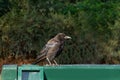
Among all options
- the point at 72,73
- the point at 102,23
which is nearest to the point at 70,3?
the point at 102,23

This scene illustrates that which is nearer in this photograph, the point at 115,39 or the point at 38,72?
the point at 38,72

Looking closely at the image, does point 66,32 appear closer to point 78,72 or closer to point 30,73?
point 78,72

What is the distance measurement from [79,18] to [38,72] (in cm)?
892

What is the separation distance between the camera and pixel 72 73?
214 cm

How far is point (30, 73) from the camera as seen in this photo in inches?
78.7

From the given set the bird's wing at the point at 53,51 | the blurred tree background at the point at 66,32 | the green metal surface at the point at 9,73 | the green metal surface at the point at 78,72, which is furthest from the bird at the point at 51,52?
the green metal surface at the point at 9,73

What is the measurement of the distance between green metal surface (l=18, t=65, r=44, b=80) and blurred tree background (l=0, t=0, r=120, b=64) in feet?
28.0

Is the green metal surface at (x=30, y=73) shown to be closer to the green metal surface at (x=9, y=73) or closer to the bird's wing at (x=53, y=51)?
the green metal surface at (x=9, y=73)

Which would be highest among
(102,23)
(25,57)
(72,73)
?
(72,73)

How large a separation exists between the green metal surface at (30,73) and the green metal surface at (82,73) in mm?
123

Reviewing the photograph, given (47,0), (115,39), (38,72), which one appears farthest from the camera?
(47,0)

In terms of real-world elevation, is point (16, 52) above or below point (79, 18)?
below

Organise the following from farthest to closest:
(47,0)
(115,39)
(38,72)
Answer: (47,0)
(115,39)
(38,72)

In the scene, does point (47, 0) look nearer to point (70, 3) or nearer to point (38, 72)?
point (70, 3)
